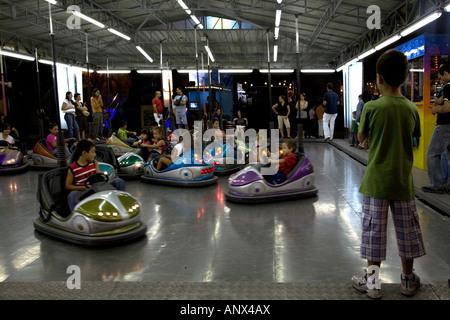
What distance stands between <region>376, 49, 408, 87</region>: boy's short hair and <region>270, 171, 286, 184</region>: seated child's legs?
2715 mm

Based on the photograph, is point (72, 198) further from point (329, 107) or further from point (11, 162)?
point (329, 107)

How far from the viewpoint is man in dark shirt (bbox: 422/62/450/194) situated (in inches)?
158

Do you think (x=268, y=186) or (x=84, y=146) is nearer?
(x=84, y=146)

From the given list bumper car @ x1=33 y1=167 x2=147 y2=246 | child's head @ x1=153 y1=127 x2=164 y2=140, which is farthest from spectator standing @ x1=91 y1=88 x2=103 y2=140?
bumper car @ x1=33 y1=167 x2=147 y2=246

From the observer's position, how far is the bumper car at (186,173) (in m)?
5.79

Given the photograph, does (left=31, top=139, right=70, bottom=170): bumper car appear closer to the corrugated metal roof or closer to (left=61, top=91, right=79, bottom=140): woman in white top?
(left=61, top=91, right=79, bottom=140): woman in white top

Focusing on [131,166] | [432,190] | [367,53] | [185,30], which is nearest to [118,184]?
[131,166]

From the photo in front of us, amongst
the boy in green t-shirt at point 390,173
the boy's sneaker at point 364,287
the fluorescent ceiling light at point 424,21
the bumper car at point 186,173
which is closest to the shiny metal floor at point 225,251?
the boy's sneaker at point 364,287

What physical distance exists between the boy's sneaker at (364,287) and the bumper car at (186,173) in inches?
142

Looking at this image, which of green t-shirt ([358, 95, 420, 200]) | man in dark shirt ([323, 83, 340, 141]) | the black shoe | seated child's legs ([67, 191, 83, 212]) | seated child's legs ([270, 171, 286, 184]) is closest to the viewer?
green t-shirt ([358, 95, 420, 200])

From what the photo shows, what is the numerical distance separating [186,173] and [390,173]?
388 cm

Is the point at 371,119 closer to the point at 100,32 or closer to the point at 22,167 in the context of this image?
the point at 22,167

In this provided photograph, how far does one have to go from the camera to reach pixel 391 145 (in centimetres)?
217
